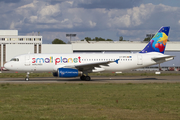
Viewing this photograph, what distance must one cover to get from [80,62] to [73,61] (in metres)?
1.02

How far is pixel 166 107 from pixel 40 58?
76.0 ft

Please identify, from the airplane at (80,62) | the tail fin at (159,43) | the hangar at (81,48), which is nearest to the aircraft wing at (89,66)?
the airplane at (80,62)

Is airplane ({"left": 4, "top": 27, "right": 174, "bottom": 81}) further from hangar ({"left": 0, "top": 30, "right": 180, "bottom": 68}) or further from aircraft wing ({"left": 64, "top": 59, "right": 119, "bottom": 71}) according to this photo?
hangar ({"left": 0, "top": 30, "right": 180, "bottom": 68})

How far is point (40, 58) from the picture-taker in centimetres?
3378

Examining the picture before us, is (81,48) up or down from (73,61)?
up

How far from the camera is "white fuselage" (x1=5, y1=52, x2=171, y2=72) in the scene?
33.5 meters

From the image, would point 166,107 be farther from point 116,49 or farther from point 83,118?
point 116,49

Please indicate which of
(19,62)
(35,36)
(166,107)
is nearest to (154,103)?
(166,107)

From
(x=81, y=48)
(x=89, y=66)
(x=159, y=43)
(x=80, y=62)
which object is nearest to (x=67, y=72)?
(x=89, y=66)

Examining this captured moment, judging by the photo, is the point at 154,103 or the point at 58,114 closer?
the point at 58,114

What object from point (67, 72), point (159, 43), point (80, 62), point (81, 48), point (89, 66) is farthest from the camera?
point (81, 48)

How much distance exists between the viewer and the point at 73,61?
34.2 meters

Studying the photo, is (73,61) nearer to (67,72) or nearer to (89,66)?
(89,66)

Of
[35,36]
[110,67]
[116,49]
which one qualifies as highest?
[35,36]
